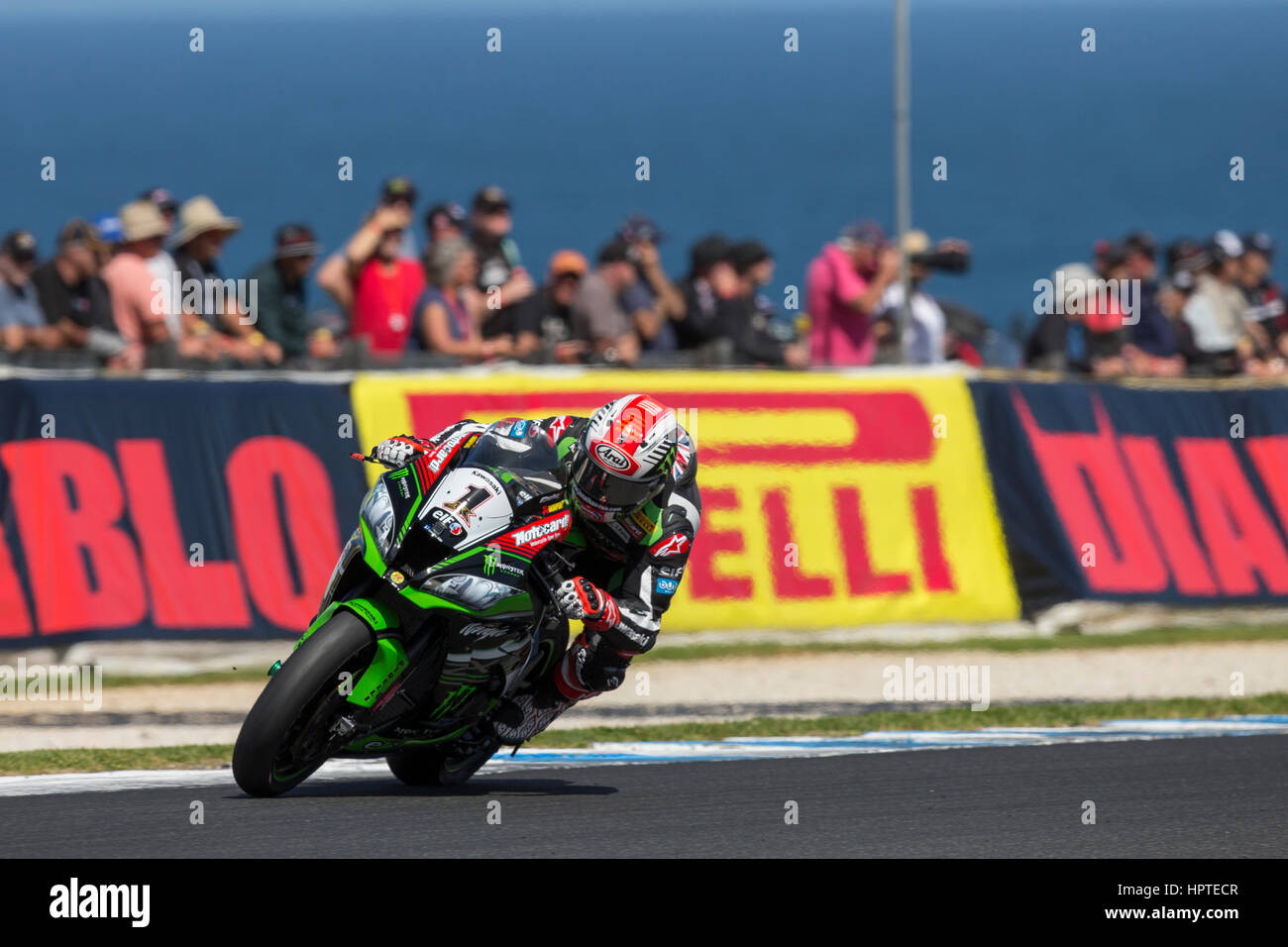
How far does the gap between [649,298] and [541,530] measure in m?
6.87

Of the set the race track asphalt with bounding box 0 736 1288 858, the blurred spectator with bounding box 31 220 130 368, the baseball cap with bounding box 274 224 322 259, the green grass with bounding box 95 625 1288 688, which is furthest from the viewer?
the green grass with bounding box 95 625 1288 688

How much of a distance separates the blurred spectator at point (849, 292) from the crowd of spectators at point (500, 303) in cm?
1

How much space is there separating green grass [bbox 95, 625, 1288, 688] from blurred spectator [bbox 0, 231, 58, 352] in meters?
2.58

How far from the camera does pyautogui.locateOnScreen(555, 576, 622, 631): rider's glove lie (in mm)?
6801

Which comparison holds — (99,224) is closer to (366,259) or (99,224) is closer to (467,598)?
(366,259)

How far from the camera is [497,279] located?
13234mm

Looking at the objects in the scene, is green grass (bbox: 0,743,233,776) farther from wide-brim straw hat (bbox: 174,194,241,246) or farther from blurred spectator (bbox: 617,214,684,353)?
blurred spectator (bbox: 617,214,684,353)

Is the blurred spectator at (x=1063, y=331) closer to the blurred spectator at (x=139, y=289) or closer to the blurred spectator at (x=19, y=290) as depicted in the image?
the blurred spectator at (x=139, y=289)

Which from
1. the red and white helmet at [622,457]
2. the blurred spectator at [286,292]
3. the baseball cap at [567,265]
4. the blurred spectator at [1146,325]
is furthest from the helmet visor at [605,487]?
the blurred spectator at [1146,325]

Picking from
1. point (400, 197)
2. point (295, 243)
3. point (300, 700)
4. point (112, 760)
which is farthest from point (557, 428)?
point (400, 197)

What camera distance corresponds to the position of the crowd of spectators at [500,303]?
12.0m

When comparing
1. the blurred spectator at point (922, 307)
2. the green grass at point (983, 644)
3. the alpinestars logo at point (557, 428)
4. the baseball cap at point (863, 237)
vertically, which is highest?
the baseball cap at point (863, 237)

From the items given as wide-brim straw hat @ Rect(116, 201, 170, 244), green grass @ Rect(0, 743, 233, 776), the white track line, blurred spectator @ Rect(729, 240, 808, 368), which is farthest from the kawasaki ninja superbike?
blurred spectator @ Rect(729, 240, 808, 368)
